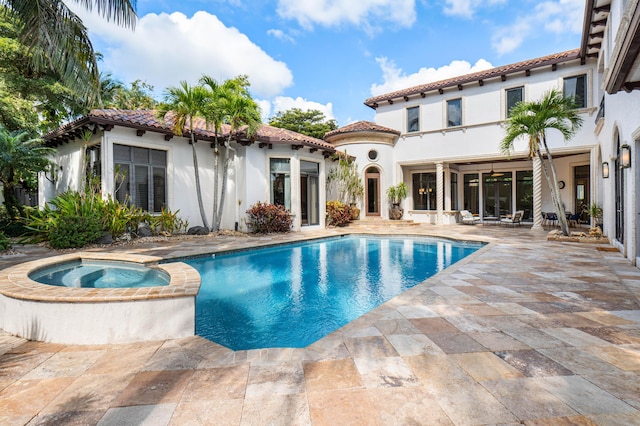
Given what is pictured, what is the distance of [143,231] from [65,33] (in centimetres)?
599

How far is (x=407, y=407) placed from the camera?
2.11 m

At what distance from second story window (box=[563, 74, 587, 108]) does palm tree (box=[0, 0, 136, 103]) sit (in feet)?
53.7

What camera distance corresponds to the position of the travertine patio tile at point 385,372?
2391mm

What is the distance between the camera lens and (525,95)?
1456 centimetres

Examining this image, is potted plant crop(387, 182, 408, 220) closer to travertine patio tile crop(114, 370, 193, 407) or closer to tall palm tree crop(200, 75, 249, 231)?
tall palm tree crop(200, 75, 249, 231)

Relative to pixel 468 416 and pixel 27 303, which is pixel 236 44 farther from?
pixel 468 416

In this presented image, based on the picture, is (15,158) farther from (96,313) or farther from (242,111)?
(96,313)

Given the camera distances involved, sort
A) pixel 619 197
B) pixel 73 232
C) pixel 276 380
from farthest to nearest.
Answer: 1. pixel 73 232
2. pixel 619 197
3. pixel 276 380

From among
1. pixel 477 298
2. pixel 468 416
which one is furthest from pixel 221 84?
pixel 468 416

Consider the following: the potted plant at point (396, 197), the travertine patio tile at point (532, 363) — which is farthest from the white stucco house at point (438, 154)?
the travertine patio tile at point (532, 363)

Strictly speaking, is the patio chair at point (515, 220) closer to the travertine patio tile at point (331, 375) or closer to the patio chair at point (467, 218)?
the patio chair at point (467, 218)

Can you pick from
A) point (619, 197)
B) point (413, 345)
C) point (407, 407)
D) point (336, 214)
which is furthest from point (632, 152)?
point (336, 214)

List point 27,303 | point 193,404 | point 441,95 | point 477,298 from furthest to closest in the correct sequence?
1. point 441,95
2. point 477,298
3. point 27,303
4. point 193,404

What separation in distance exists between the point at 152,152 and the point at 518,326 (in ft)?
40.7
